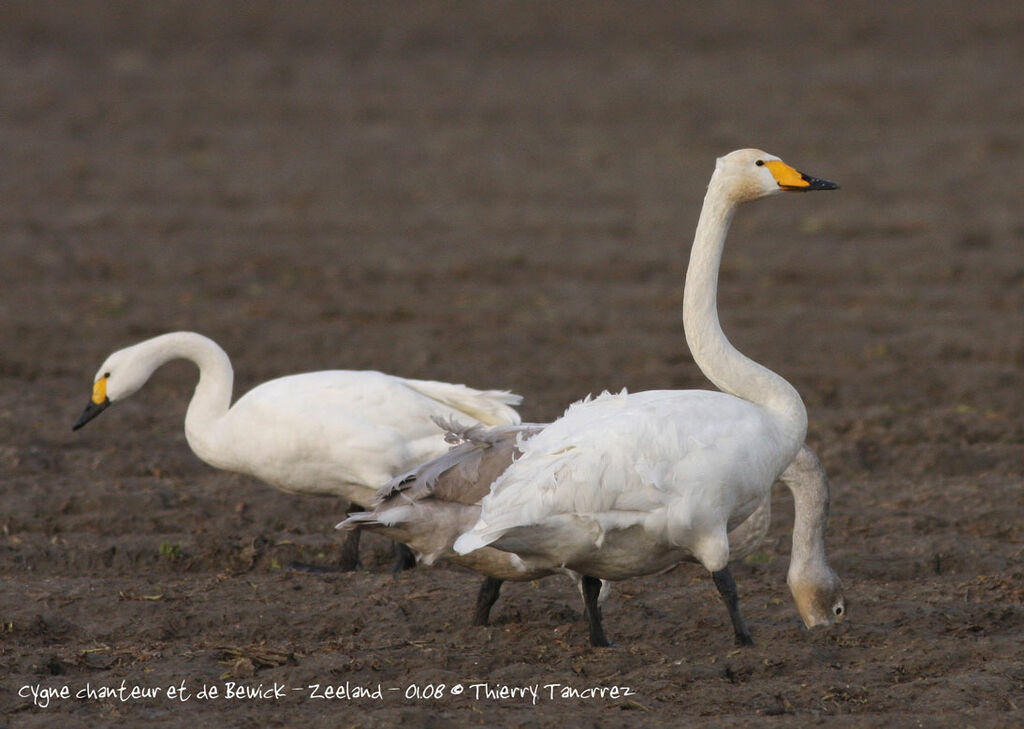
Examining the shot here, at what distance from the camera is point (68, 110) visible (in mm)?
20047

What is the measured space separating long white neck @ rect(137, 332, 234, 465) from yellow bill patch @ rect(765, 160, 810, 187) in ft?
10.4

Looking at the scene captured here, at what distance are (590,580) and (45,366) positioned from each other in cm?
592

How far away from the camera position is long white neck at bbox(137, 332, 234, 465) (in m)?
8.02

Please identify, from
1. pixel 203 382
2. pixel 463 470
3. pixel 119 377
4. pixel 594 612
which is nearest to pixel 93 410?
pixel 119 377

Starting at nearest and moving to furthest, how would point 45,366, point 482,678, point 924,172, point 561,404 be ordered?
point 482,678, point 561,404, point 45,366, point 924,172

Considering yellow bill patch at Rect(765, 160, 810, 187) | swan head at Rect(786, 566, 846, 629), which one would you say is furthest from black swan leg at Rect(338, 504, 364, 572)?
yellow bill patch at Rect(765, 160, 810, 187)

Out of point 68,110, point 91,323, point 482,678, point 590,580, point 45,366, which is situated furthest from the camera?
point 68,110

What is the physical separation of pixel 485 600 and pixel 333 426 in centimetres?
155

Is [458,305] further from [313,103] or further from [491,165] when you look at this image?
[313,103]

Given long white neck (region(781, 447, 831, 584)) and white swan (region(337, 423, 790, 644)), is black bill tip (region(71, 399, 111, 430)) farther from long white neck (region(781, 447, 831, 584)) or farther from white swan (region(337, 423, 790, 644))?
long white neck (region(781, 447, 831, 584))

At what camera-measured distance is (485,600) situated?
6.54 meters

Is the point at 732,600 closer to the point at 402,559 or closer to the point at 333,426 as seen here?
the point at 402,559

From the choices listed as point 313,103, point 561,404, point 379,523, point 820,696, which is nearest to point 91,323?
point 561,404

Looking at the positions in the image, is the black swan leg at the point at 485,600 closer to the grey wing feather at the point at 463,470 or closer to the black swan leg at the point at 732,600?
the grey wing feather at the point at 463,470
